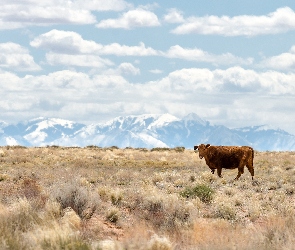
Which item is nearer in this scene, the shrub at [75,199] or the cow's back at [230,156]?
the shrub at [75,199]

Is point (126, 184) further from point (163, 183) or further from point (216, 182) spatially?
point (216, 182)

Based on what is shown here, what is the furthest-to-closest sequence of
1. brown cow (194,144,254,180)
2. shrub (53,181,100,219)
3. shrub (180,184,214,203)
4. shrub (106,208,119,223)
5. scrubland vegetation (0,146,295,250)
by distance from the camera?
brown cow (194,144,254,180), shrub (180,184,214,203), shrub (106,208,119,223), shrub (53,181,100,219), scrubland vegetation (0,146,295,250)

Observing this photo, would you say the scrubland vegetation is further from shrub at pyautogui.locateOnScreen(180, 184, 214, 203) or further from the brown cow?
the brown cow

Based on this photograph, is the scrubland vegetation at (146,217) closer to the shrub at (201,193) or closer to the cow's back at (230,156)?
the shrub at (201,193)

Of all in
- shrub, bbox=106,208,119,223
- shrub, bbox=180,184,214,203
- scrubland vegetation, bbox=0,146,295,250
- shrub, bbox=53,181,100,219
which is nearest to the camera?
scrubland vegetation, bbox=0,146,295,250

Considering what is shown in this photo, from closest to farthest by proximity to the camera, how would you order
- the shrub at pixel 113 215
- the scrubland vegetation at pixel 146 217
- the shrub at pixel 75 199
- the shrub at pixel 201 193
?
the scrubland vegetation at pixel 146 217 → the shrub at pixel 75 199 → the shrub at pixel 113 215 → the shrub at pixel 201 193

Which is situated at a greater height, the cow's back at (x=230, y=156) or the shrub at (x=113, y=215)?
the cow's back at (x=230, y=156)

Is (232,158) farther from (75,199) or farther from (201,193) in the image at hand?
(75,199)

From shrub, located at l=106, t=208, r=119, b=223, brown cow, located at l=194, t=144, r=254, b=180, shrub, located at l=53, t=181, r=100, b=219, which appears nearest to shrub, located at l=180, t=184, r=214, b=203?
shrub, located at l=106, t=208, r=119, b=223

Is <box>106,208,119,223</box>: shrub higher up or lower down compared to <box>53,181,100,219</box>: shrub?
lower down

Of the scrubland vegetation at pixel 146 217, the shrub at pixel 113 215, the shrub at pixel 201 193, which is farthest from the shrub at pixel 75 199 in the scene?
the shrub at pixel 201 193

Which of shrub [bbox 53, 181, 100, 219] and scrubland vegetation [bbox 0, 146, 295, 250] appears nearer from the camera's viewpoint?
scrubland vegetation [bbox 0, 146, 295, 250]

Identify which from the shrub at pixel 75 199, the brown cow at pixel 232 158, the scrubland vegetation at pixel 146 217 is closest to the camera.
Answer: the scrubland vegetation at pixel 146 217

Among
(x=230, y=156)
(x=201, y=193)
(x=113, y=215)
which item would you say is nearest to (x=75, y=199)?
(x=113, y=215)
